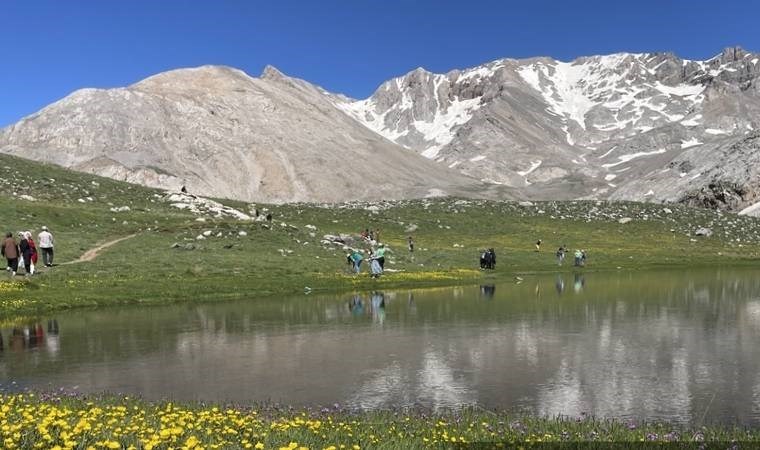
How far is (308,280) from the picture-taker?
44281mm

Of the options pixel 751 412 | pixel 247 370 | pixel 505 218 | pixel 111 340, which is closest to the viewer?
pixel 751 412

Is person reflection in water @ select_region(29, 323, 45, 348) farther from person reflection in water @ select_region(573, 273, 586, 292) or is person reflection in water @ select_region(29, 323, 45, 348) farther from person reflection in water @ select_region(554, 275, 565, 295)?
person reflection in water @ select_region(573, 273, 586, 292)

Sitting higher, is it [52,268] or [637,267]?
[52,268]

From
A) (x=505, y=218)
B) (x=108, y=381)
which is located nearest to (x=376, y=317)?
(x=108, y=381)

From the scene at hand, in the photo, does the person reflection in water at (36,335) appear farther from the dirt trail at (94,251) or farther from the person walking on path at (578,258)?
the person walking on path at (578,258)

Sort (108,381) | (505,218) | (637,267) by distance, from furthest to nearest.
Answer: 1. (505,218)
2. (637,267)
3. (108,381)

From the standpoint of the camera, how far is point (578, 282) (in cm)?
4916

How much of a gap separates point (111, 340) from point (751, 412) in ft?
67.5

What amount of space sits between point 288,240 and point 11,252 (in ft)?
83.2

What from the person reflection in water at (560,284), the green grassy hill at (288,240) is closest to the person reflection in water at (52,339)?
the green grassy hill at (288,240)

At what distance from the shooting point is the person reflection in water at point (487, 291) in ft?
128

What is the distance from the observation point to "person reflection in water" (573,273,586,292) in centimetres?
4416

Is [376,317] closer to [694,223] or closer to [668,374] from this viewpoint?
[668,374]

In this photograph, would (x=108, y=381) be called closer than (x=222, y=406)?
No
